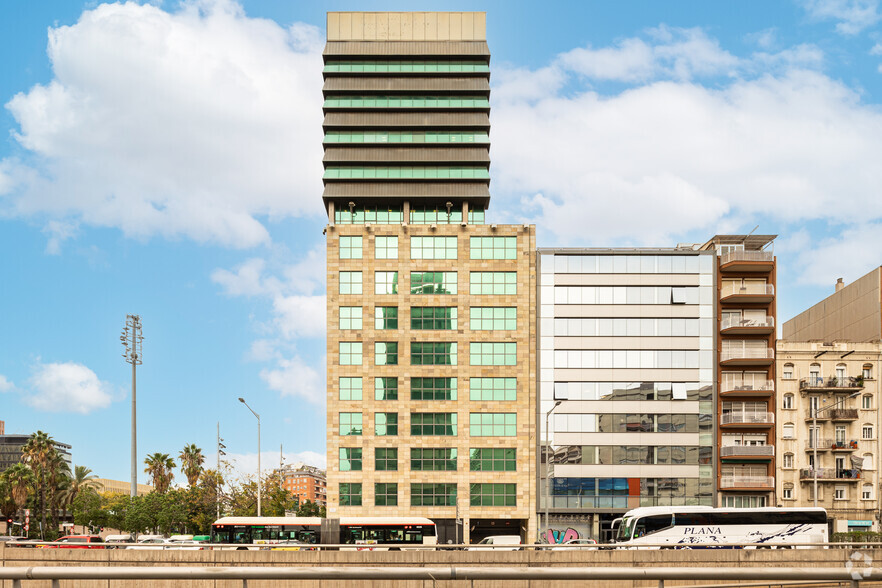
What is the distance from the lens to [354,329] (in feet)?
269

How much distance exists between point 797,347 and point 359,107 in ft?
173

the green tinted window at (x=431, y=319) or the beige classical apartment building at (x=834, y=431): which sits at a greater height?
the green tinted window at (x=431, y=319)

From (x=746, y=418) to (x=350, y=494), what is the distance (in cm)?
3867

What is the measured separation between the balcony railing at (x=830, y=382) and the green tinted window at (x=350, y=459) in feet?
141

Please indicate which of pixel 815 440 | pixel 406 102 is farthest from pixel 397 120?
pixel 815 440

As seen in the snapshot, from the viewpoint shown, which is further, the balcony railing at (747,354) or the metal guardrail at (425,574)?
the balcony railing at (747,354)

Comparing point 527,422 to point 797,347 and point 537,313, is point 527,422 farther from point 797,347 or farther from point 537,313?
point 797,347

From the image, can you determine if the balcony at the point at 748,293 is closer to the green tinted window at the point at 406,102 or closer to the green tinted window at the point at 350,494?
the green tinted window at the point at 406,102

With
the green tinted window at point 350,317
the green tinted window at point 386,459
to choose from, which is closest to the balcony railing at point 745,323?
the green tinted window at point 386,459

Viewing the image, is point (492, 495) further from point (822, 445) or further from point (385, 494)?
point (822, 445)

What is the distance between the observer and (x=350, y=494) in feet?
264

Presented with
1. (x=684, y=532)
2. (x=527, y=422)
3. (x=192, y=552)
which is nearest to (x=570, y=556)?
(x=192, y=552)

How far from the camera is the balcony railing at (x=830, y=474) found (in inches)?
3083

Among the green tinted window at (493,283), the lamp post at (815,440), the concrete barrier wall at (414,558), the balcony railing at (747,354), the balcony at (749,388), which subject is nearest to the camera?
the concrete barrier wall at (414,558)
